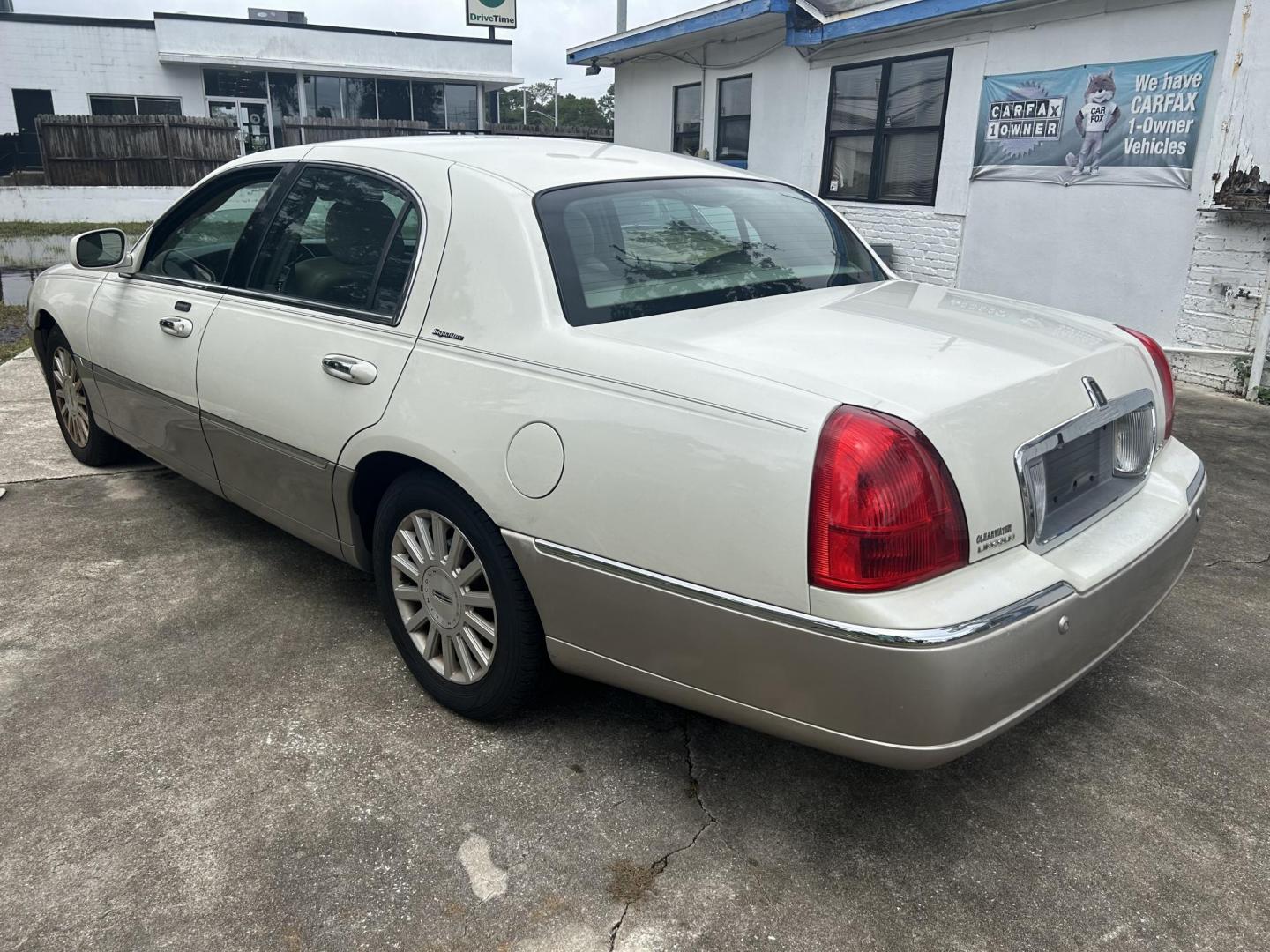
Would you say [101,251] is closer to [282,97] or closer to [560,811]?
[560,811]

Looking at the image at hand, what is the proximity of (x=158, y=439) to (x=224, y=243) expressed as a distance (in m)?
0.91

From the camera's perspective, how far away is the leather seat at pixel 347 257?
3.04 meters

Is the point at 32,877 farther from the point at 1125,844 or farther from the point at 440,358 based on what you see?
→ the point at 1125,844

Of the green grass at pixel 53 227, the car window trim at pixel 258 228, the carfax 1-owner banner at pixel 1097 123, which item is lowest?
the green grass at pixel 53 227

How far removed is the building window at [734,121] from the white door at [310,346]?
9713 mm

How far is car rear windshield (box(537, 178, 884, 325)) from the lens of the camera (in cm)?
265

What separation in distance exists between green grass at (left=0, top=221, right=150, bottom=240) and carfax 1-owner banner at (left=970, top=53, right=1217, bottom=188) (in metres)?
13.6

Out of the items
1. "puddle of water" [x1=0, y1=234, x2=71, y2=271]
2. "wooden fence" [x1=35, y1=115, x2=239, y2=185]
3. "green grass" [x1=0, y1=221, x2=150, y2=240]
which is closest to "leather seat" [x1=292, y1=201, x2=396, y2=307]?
"puddle of water" [x1=0, y1=234, x2=71, y2=271]

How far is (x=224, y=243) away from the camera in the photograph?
12.1ft

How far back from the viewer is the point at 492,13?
22.2 m

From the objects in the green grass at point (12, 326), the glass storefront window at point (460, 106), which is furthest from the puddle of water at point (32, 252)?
the glass storefront window at point (460, 106)

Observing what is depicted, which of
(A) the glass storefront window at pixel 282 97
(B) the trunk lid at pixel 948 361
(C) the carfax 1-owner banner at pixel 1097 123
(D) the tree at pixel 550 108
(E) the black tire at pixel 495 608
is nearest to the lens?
(B) the trunk lid at pixel 948 361

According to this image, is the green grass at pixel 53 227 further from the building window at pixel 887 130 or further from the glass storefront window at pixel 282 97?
the building window at pixel 887 130

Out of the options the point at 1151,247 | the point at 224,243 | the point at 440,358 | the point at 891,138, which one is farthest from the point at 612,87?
the point at 440,358
